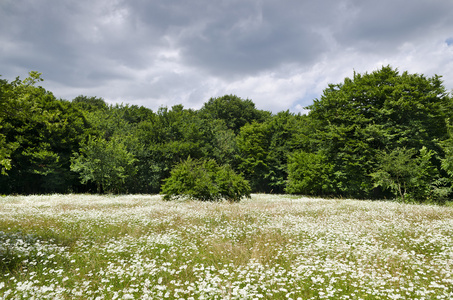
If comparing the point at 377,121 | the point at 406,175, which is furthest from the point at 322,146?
the point at 406,175

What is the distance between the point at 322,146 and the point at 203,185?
2159cm

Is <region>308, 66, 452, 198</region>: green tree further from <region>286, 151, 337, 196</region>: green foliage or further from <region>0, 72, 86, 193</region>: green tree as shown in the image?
<region>0, 72, 86, 193</region>: green tree

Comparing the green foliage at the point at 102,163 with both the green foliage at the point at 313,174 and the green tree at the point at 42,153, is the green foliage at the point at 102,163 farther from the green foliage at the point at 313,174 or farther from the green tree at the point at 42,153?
the green foliage at the point at 313,174

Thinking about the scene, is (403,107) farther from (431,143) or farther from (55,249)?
(55,249)

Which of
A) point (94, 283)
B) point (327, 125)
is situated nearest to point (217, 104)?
point (327, 125)

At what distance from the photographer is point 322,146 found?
36.2 meters

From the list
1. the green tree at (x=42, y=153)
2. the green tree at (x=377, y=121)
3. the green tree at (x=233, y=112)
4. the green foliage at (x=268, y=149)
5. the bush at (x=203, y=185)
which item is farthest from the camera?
the green tree at (x=233, y=112)

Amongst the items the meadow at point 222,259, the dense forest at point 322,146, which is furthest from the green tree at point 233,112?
the meadow at point 222,259

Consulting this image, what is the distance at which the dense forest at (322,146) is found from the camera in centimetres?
2824

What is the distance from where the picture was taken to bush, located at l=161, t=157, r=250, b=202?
23.1 meters

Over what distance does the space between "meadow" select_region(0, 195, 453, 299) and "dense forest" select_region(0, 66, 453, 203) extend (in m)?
15.7

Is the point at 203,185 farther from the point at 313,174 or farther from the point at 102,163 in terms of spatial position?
the point at 313,174

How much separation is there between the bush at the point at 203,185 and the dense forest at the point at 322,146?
2.04 metres

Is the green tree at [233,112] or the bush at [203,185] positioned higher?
the green tree at [233,112]
